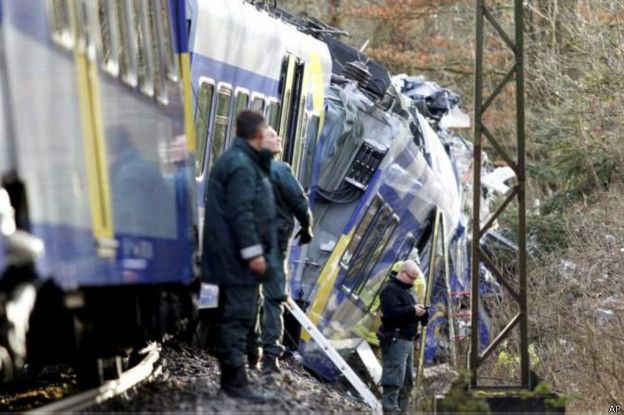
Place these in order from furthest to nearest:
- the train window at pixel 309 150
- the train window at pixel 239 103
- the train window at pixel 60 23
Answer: the train window at pixel 309 150 → the train window at pixel 239 103 → the train window at pixel 60 23

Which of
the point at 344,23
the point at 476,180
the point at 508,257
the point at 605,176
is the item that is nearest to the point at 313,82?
the point at 476,180

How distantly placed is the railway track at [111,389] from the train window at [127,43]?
204cm

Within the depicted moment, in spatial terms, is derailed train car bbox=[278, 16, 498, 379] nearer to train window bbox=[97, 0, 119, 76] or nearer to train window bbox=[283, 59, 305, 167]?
train window bbox=[283, 59, 305, 167]

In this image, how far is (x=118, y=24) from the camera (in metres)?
10.7

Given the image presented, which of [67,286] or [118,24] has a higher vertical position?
[118,24]

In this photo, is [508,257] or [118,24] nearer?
[118,24]

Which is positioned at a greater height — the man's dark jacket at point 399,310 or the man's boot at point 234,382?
the man's boot at point 234,382

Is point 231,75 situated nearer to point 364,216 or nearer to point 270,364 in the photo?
point 270,364

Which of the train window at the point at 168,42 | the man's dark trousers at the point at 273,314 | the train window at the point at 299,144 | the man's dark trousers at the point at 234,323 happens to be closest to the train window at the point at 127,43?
the train window at the point at 168,42

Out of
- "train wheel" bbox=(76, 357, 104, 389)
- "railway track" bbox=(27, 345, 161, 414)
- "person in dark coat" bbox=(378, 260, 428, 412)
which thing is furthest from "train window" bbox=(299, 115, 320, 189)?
"train wheel" bbox=(76, 357, 104, 389)

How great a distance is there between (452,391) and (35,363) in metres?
3.09

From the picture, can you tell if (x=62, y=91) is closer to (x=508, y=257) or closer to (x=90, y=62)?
(x=90, y=62)

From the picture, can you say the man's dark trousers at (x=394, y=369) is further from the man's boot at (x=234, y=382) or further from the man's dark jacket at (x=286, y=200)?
the man's boot at (x=234, y=382)

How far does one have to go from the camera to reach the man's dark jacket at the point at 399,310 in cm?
1694
